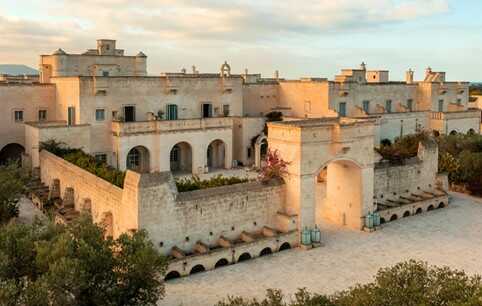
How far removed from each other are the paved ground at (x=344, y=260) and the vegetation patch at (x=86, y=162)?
6425 mm

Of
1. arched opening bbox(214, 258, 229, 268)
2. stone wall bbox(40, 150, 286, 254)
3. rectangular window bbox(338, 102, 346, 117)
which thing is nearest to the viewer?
stone wall bbox(40, 150, 286, 254)

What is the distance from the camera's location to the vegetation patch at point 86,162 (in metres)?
22.5

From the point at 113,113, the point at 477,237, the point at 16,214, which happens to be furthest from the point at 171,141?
the point at 477,237

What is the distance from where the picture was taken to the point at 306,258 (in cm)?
1991

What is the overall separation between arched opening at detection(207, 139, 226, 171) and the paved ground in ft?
52.7

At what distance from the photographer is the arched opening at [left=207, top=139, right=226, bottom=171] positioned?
38375 mm

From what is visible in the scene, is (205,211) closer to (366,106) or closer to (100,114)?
(100,114)

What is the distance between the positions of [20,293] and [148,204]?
6971mm

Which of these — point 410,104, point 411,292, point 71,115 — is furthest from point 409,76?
point 411,292

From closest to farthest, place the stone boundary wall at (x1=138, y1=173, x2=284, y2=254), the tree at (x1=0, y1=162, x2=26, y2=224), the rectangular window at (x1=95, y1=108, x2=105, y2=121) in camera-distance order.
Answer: the stone boundary wall at (x1=138, y1=173, x2=284, y2=254)
the tree at (x1=0, y1=162, x2=26, y2=224)
the rectangular window at (x1=95, y1=108, x2=105, y2=121)

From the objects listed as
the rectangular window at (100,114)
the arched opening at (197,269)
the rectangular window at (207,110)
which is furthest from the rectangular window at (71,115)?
the arched opening at (197,269)

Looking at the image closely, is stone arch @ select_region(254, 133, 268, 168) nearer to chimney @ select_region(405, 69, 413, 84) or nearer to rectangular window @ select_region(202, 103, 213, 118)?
rectangular window @ select_region(202, 103, 213, 118)

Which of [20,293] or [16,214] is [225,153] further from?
[20,293]

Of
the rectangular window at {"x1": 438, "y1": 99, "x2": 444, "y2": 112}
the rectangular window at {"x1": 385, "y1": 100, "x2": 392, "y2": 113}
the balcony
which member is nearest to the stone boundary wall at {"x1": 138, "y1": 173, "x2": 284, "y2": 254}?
the balcony
